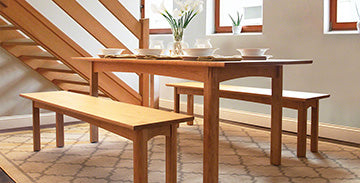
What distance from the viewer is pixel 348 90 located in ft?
11.8

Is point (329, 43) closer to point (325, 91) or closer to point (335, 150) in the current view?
point (325, 91)

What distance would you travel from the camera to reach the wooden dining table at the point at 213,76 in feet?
7.52

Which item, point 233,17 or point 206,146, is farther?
point 233,17

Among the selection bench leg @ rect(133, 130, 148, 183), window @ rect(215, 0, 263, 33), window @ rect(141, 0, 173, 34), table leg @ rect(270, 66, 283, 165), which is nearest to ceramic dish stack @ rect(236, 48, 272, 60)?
table leg @ rect(270, 66, 283, 165)

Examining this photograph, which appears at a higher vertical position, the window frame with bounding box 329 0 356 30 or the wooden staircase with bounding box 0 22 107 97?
the window frame with bounding box 329 0 356 30

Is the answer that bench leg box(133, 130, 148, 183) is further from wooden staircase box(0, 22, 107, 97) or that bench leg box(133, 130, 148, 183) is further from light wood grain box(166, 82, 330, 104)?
wooden staircase box(0, 22, 107, 97)

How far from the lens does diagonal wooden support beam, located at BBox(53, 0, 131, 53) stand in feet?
11.8

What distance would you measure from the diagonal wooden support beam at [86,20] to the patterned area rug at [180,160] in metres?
0.89

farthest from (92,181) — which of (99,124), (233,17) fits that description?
(233,17)

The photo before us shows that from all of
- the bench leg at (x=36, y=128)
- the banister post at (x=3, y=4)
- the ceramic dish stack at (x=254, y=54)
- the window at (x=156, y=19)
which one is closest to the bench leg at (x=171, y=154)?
the ceramic dish stack at (x=254, y=54)

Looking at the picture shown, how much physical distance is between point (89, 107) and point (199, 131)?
1.72 meters

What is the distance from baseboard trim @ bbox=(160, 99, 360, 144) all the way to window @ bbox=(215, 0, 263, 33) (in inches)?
36.6

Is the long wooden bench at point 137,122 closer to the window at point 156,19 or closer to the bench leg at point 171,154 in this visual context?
the bench leg at point 171,154

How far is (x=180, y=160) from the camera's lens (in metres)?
3.04
